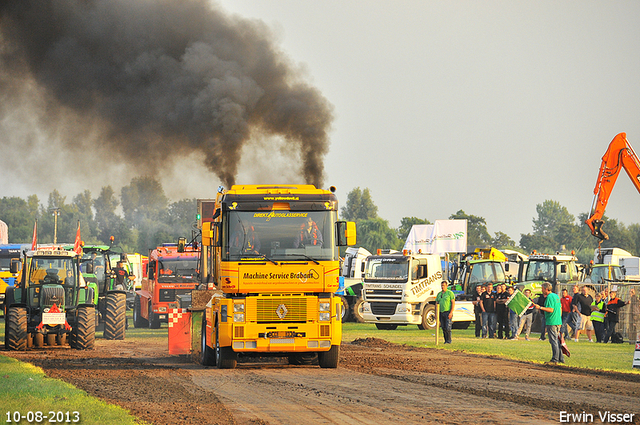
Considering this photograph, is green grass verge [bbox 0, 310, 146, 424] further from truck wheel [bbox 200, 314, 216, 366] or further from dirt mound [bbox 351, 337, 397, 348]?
dirt mound [bbox 351, 337, 397, 348]

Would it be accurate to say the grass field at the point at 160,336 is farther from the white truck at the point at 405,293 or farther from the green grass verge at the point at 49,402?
the white truck at the point at 405,293

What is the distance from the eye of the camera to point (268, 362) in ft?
60.4

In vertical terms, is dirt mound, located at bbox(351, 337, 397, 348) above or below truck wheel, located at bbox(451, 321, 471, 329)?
below

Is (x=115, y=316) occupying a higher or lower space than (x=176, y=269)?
lower

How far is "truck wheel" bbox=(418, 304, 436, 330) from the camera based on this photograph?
30.9m

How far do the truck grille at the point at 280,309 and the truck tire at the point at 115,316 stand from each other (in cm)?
1060

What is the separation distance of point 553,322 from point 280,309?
706 centimetres

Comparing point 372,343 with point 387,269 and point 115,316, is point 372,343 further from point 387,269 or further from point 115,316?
point 115,316

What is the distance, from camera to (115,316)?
2484 cm

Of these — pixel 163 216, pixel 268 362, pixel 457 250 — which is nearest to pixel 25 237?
pixel 163 216

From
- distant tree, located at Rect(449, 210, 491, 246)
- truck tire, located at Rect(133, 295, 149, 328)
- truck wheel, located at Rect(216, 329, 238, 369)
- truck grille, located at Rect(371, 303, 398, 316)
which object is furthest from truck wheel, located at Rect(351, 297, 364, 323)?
distant tree, located at Rect(449, 210, 491, 246)

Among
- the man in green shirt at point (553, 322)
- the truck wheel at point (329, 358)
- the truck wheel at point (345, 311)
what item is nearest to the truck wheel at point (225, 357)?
the truck wheel at point (329, 358)

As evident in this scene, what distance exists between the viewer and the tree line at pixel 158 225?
411 ft

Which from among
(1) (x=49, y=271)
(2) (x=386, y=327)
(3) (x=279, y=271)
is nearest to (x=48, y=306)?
(1) (x=49, y=271)
